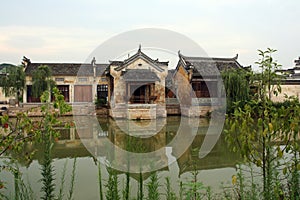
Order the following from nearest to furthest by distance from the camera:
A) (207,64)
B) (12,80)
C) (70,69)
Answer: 1. (12,80)
2. (207,64)
3. (70,69)

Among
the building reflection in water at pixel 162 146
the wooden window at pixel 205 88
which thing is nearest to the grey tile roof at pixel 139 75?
the wooden window at pixel 205 88

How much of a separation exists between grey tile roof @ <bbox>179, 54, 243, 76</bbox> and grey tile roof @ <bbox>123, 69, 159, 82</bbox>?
2.45 m

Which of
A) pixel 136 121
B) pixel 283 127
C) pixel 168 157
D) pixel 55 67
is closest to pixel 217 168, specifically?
pixel 168 157

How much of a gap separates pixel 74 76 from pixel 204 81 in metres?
8.69

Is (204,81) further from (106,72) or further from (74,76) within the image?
(74,76)

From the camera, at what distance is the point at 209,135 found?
32.8ft

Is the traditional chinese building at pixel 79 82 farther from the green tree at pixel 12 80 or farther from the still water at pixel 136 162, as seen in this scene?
the still water at pixel 136 162

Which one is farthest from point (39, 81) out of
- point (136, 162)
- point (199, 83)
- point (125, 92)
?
point (136, 162)

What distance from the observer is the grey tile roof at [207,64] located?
16.9m

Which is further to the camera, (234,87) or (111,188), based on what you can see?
(234,87)

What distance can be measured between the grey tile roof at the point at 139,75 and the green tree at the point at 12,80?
635 cm

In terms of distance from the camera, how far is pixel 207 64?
18.0m

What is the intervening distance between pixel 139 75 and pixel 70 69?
6.34m

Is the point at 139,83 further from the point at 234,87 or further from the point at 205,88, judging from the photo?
the point at 234,87
